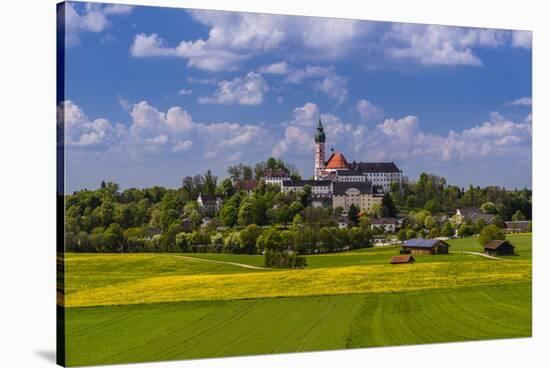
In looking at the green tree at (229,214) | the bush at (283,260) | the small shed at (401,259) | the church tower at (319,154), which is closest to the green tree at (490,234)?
the small shed at (401,259)

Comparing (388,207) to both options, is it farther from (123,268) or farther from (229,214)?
(123,268)

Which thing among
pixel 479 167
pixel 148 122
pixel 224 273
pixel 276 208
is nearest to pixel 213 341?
pixel 224 273

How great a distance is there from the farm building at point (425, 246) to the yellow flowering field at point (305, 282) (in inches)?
10.6

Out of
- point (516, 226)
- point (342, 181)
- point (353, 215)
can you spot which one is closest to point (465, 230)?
point (516, 226)

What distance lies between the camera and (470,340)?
62.5 feet

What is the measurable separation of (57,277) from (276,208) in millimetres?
4102

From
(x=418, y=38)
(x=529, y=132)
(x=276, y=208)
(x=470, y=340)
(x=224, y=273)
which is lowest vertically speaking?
(x=470, y=340)

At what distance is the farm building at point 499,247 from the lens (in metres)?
20.0

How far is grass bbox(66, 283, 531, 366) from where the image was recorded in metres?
16.5

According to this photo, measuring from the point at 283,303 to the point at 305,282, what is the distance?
598 mm

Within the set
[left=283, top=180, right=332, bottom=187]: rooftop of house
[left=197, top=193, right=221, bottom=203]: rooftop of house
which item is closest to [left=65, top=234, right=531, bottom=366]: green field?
[left=197, top=193, right=221, bottom=203]: rooftop of house

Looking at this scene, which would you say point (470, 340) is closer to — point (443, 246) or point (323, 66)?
point (443, 246)

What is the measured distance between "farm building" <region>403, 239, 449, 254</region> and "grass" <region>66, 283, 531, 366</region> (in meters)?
0.81

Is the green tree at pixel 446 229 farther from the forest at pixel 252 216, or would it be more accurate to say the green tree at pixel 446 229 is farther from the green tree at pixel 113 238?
the green tree at pixel 113 238
